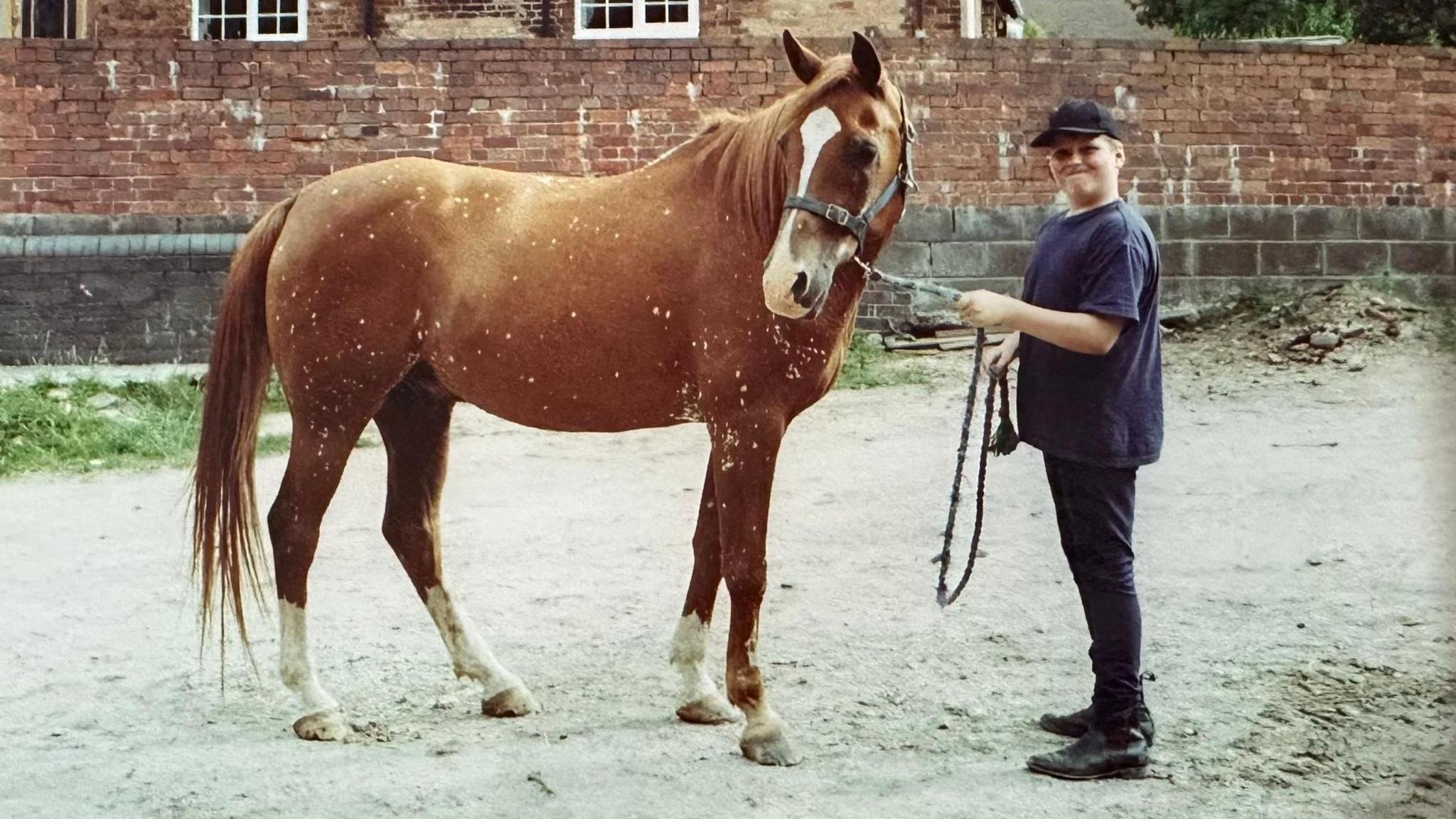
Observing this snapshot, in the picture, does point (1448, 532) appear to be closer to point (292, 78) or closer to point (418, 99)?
point (418, 99)

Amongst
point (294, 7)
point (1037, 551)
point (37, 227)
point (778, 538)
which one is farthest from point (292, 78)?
point (1037, 551)

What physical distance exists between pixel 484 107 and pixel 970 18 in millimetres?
7080

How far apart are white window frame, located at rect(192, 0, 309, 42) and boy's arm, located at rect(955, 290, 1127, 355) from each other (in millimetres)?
14101

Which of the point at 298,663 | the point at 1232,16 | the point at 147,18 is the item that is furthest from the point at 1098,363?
the point at 1232,16

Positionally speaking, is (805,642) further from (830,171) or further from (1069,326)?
(830,171)

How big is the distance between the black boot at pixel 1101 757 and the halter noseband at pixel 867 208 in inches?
59.5

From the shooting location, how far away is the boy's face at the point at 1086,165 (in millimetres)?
3969

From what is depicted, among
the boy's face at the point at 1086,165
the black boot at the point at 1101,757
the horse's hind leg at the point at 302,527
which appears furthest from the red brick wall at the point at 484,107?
the black boot at the point at 1101,757

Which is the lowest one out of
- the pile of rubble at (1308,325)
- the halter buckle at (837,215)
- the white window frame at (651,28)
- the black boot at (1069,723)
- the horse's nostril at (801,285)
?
the black boot at (1069,723)

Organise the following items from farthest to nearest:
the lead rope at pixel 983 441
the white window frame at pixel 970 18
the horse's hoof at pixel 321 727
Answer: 1. the white window frame at pixel 970 18
2. the horse's hoof at pixel 321 727
3. the lead rope at pixel 983 441

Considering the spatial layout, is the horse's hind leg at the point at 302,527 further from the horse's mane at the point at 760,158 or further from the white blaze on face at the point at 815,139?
the white blaze on face at the point at 815,139

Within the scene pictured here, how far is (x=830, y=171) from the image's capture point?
3873 mm

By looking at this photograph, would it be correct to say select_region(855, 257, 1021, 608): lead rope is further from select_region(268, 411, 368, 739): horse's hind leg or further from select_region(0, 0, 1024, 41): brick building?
select_region(0, 0, 1024, 41): brick building

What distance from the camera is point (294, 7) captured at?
1652cm
